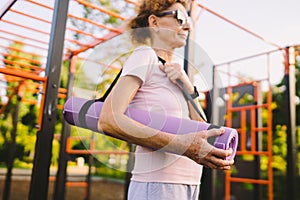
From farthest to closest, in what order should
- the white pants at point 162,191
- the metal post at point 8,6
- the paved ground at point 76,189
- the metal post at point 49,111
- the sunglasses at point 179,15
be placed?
the paved ground at point 76,189 → the metal post at point 8,6 → the metal post at point 49,111 → the sunglasses at point 179,15 → the white pants at point 162,191

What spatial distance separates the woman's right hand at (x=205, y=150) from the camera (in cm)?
92

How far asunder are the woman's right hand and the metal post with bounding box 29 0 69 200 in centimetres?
119

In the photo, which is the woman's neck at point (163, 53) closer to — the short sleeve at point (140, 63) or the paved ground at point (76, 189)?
the short sleeve at point (140, 63)

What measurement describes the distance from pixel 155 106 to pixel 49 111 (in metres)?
1.10

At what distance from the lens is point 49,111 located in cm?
197

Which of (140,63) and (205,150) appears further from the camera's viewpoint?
(140,63)

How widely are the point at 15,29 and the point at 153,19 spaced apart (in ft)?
9.27

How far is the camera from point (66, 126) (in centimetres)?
435

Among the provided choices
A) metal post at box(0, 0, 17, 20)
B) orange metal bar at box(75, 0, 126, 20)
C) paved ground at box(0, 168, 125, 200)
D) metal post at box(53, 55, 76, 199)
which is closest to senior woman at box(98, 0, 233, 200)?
metal post at box(0, 0, 17, 20)

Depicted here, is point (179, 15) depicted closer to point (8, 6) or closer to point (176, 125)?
point (176, 125)

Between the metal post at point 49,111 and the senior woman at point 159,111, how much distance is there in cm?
94

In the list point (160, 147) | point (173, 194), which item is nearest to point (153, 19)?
point (160, 147)

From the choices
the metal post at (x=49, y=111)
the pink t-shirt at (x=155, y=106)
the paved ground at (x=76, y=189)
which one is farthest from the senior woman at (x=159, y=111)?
the paved ground at (x=76, y=189)

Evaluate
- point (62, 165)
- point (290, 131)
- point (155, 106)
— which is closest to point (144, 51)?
point (155, 106)
